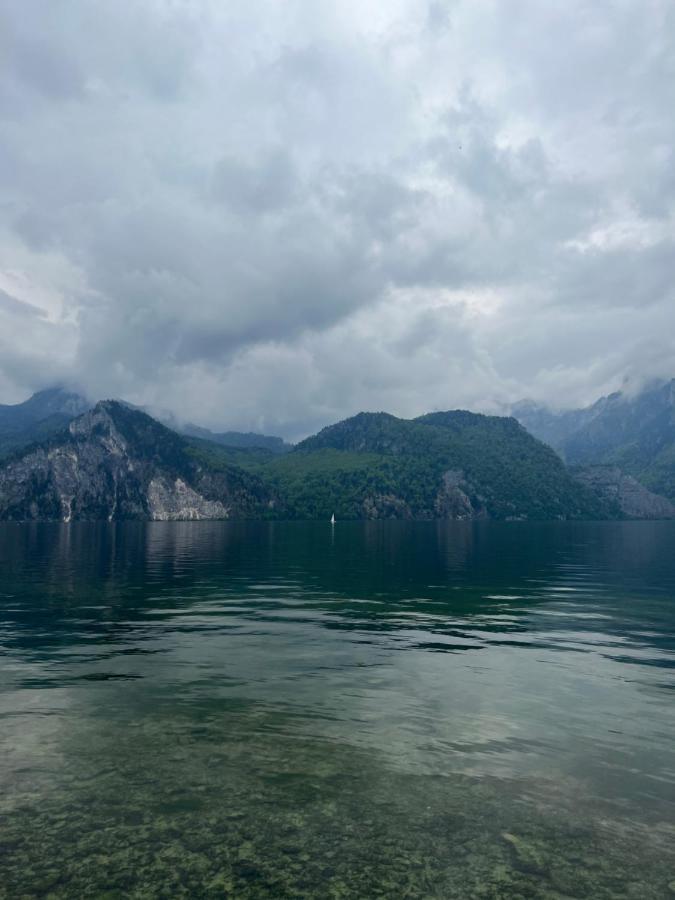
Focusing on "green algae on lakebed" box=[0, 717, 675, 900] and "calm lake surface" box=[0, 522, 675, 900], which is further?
"calm lake surface" box=[0, 522, 675, 900]

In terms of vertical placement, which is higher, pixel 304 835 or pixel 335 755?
pixel 304 835

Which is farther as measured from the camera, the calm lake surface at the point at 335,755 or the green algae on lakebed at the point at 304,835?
the calm lake surface at the point at 335,755

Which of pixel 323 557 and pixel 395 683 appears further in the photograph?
pixel 323 557

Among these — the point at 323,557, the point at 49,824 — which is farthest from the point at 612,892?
the point at 323,557

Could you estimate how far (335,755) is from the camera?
75.9 feet

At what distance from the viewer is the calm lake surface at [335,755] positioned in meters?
15.5

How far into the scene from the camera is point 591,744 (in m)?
24.8

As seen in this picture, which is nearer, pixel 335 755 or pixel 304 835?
pixel 304 835

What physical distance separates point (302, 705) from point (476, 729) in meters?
8.66

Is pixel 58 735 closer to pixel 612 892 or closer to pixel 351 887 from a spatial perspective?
pixel 351 887

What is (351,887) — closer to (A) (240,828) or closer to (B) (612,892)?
(A) (240,828)

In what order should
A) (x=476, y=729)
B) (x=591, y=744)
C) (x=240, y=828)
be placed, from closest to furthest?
(x=240, y=828) < (x=591, y=744) < (x=476, y=729)

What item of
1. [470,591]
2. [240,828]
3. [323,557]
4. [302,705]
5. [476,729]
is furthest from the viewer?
[323,557]

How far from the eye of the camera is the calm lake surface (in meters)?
15.5
